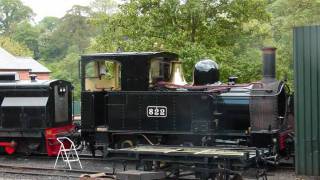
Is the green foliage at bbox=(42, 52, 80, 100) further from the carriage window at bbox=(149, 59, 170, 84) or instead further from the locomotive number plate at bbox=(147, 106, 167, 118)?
the locomotive number plate at bbox=(147, 106, 167, 118)

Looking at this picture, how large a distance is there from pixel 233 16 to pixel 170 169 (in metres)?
10.1

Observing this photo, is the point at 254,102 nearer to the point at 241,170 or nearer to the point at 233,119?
the point at 233,119

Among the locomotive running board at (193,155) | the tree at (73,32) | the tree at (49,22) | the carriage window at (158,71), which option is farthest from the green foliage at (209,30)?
the tree at (49,22)

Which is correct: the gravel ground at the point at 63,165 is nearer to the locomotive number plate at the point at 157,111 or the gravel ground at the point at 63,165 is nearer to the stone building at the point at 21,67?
the locomotive number plate at the point at 157,111

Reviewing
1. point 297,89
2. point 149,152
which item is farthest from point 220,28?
point 149,152

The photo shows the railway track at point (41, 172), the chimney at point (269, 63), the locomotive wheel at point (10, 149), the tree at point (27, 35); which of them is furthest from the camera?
the tree at point (27, 35)

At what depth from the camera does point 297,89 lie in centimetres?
1070

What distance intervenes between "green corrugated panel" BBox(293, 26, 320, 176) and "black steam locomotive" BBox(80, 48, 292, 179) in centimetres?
92

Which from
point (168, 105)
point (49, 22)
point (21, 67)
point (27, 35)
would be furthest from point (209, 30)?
point (49, 22)

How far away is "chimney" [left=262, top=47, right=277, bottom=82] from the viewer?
42.4 ft

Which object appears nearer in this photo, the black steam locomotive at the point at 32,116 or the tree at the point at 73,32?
the black steam locomotive at the point at 32,116

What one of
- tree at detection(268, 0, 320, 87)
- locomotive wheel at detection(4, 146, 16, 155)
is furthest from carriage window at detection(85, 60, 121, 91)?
tree at detection(268, 0, 320, 87)

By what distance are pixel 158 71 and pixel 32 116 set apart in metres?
4.41

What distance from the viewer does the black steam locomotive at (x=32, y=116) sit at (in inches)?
611
